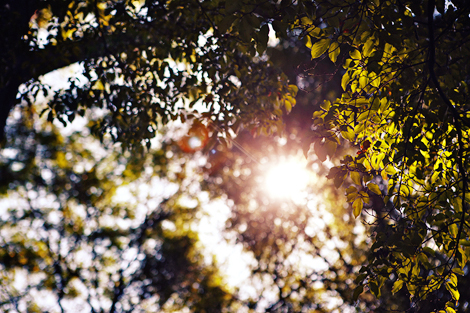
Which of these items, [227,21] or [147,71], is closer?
[227,21]

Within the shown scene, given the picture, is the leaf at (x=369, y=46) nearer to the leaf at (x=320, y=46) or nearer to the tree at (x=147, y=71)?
the leaf at (x=320, y=46)

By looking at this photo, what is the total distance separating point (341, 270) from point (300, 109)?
596cm

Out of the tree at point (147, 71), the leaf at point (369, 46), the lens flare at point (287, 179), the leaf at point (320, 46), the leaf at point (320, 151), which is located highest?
the lens flare at point (287, 179)

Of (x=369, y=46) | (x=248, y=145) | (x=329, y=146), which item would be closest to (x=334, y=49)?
(x=369, y=46)

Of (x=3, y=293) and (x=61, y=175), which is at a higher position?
(x=61, y=175)

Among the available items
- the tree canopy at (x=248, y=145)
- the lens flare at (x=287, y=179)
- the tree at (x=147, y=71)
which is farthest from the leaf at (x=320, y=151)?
the lens flare at (x=287, y=179)

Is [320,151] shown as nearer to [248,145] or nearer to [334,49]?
[334,49]

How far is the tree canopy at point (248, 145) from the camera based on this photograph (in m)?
2.64

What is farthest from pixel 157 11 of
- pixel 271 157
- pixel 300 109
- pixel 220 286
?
pixel 220 286

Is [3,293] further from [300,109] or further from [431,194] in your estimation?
[431,194]

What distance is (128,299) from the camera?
17406 mm

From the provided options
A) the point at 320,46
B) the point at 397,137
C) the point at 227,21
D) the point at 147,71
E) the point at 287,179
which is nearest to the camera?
the point at 227,21

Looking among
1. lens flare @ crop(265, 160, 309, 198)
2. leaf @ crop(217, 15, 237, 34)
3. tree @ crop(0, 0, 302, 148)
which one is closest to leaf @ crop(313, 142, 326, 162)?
leaf @ crop(217, 15, 237, 34)

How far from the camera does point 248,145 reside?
9961 mm
